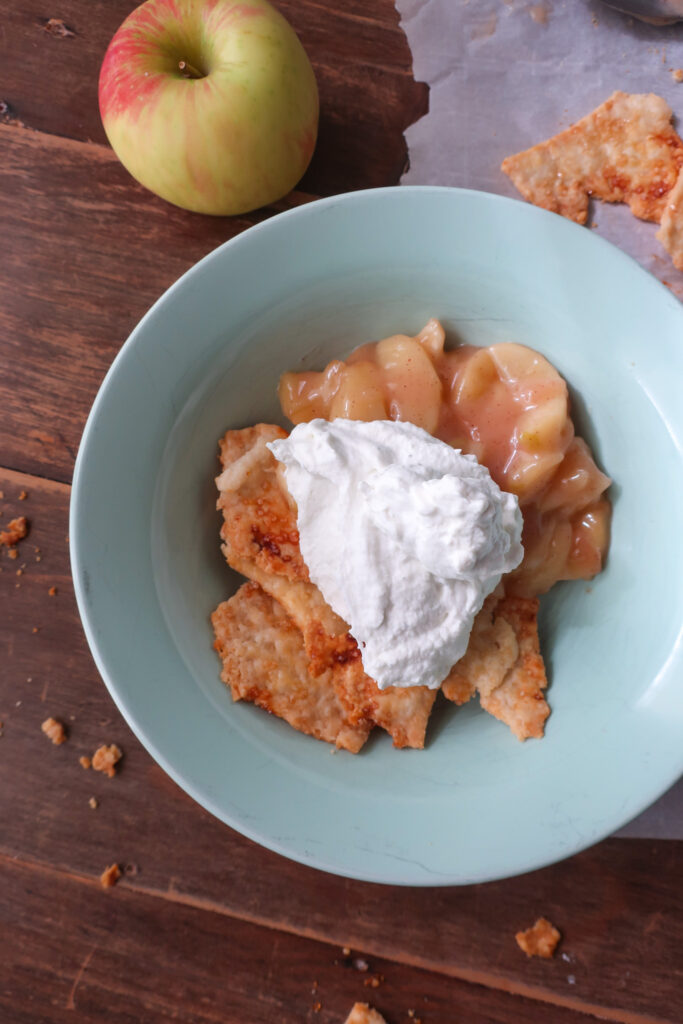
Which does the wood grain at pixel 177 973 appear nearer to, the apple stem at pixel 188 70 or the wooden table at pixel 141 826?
the wooden table at pixel 141 826

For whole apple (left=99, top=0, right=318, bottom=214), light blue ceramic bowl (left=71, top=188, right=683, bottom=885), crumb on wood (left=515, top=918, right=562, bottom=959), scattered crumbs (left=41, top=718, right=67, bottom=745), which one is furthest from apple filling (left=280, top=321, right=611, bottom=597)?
scattered crumbs (left=41, top=718, right=67, bottom=745)

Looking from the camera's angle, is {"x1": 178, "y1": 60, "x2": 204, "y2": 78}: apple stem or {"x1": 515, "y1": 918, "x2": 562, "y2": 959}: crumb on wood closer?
{"x1": 178, "y1": 60, "x2": 204, "y2": 78}: apple stem

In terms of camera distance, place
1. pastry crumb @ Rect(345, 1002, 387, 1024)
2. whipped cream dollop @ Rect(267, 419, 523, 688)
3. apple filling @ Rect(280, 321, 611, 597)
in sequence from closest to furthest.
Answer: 1. whipped cream dollop @ Rect(267, 419, 523, 688)
2. apple filling @ Rect(280, 321, 611, 597)
3. pastry crumb @ Rect(345, 1002, 387, 1024)

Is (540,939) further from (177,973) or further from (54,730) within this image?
(54,730)

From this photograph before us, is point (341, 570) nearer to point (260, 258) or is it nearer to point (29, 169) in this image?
point (260, 258)

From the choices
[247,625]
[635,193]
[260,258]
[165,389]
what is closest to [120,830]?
[247,625]

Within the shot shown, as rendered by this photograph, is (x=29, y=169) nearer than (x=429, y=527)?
No

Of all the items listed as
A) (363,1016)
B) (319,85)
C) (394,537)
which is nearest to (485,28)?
(319,85)

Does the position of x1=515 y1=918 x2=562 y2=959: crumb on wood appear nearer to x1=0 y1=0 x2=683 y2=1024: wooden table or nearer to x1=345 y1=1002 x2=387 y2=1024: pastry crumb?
x1=0 y1=0 x2=683 y2=1024: wooden table
